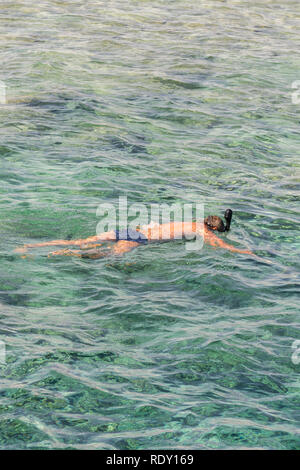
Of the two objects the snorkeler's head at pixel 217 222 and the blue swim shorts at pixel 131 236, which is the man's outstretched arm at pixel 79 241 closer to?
the blue swim shorts at pixel 131 236

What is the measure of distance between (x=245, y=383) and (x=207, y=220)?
351cm

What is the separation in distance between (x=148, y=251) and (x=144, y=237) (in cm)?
22

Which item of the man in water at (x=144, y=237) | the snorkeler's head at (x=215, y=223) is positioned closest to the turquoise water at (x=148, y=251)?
the man in water at (x=144, y=237)

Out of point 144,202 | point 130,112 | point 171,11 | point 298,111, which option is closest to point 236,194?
point 144,202

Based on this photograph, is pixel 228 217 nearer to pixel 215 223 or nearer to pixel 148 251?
pixel 215 223

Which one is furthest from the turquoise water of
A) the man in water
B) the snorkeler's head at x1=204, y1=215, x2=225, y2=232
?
the snorkeler's head at x1=204, y1=215, x2=225, y2=232

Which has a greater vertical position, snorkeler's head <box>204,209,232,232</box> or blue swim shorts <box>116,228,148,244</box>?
snorkeler's head <box>204,209,232,232</box>

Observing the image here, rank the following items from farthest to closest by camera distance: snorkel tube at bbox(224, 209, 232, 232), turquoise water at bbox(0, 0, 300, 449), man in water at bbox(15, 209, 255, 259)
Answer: snorkel tube at bbox(224, 209, 232, 232), man in water at bbox(15, 209, 255, 259), turquoise water at bbox(0, 0, 300, 449)

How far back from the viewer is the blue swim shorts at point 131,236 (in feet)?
31.4

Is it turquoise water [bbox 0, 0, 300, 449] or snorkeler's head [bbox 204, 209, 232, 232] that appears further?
snorkeler's head [bbox 204, 209, 232, 232]

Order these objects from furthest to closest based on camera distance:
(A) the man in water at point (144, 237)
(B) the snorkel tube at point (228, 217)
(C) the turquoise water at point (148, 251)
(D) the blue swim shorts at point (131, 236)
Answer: (B) the snorkel tube at point (228, 217) < (D) the blue swim shorts at point (131, 236) < (A) the man in water at point (144, 237) < (C) the turquoise water at point (148, 251)

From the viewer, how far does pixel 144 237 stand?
9688 millimetres

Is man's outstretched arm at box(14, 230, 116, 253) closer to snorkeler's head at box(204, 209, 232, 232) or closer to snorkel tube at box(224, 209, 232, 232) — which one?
snorkeler's head at box(204, 209, 232, 232)

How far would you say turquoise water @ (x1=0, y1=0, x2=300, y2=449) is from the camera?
6.41 m
